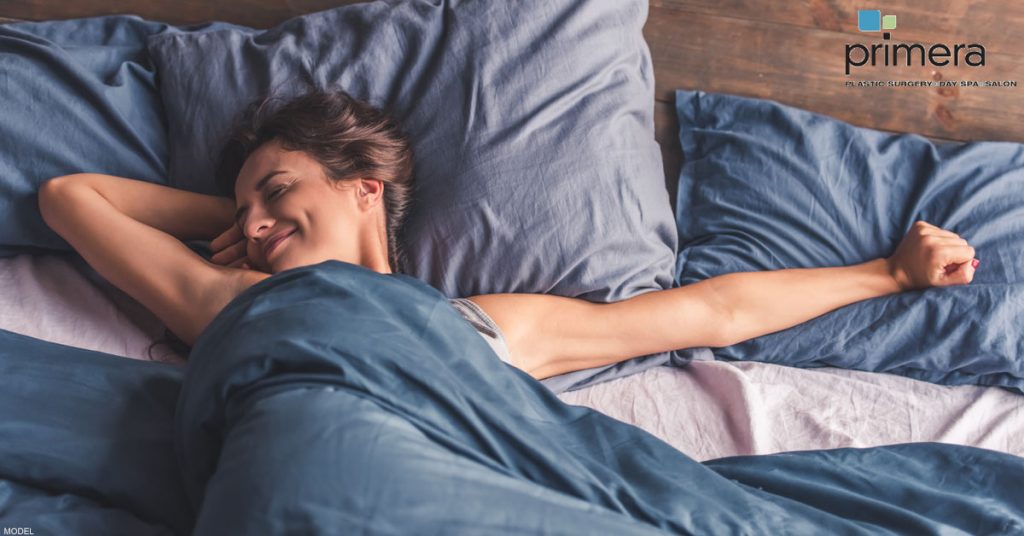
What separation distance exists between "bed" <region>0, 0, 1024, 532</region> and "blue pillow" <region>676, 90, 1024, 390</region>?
1.3 inches

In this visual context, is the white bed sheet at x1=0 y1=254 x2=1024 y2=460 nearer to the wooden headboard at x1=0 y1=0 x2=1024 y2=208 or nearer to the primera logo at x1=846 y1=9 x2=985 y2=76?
the wooden headboard at x1=0 y1=0 x2=1024 y2=208

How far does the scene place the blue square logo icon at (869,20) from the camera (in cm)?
168

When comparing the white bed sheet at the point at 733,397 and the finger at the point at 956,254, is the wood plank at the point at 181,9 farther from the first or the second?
the finger at the point at 956,254

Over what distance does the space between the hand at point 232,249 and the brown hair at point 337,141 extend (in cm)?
11

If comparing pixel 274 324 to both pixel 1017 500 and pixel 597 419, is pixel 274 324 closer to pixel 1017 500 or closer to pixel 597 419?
pixel 597 419

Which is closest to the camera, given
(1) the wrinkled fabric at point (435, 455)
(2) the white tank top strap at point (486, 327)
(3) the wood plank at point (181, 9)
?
(1) the wrinkled fabric at point (435, 455)

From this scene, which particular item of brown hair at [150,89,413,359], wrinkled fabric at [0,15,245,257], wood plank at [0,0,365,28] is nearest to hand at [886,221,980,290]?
brown hair at [150,89,413,359]

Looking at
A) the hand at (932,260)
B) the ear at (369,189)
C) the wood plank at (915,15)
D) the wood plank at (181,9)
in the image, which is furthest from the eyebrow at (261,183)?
the hand at (932,260)

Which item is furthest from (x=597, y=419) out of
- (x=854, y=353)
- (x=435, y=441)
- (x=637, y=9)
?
(x=637, y=9)

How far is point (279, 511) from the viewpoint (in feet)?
2.80

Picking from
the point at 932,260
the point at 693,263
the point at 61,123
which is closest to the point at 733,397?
the point at 693,263

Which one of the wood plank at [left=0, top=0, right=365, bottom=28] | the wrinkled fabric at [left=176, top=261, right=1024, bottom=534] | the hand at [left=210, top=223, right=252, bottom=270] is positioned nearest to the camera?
the wrinkled fabric at [left=176, top=261, right=1024, bottom=534]

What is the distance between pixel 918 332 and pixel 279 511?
1.01m

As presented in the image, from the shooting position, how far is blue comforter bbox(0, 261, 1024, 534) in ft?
2.87
